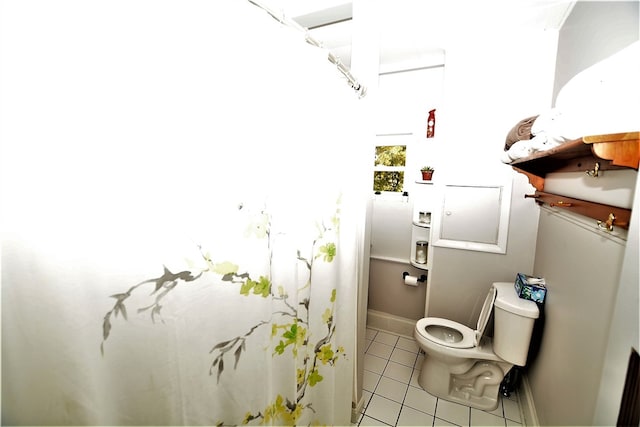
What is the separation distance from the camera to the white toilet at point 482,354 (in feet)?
4.83

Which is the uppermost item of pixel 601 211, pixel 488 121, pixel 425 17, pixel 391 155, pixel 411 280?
pixel 425 17

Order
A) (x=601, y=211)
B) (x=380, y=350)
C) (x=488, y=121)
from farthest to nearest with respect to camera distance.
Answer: (x=380, y=350), (x=488, y=121), (x=601, y=211)

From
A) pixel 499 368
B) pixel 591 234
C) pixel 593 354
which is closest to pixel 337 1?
pixel 591 234

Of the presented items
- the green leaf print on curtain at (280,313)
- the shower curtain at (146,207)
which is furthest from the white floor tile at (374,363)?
the shower curtain at (146,207)

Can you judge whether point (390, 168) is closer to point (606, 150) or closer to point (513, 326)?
point (513, 326)

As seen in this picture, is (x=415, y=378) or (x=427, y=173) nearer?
(x=415, y=378)

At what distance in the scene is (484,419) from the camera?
5.10 ft

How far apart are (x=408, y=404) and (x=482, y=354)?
578 millimetres

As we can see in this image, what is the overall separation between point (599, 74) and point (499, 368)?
1717mm

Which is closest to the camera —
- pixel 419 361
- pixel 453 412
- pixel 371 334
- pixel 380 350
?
pixel 453 412

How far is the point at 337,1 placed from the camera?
1.37 m

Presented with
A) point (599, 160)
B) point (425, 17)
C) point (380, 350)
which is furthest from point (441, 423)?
point (425, 17)

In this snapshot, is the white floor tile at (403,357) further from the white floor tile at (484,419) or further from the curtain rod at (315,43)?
the curtain rod at (315,43)

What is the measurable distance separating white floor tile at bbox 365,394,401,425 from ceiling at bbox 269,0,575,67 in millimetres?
2271
